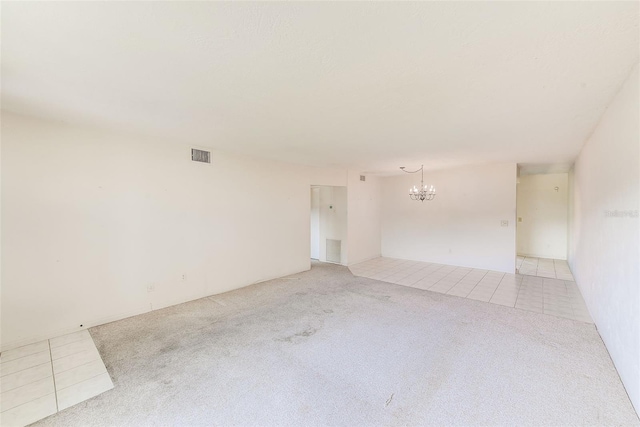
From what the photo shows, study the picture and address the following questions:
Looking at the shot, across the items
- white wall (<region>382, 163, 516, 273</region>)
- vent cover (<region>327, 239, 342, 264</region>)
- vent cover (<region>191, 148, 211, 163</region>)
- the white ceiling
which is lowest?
vent cover (<region>327, 239, 342, 264</region>)

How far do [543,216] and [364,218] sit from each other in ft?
16.8

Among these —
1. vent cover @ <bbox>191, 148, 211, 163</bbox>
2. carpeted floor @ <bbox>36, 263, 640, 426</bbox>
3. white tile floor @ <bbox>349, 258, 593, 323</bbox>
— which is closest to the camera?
carpeted floor @ <bbox>36, 263, 640, 426</bbox>

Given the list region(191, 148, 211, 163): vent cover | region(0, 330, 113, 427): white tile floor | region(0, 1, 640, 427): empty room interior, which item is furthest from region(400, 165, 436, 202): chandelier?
region(0, 330, 113, 427): white tile floor

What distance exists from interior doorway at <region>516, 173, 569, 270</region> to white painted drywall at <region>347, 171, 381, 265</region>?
12.2ft

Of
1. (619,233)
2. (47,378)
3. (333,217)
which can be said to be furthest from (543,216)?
(47,378)

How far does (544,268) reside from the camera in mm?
6004

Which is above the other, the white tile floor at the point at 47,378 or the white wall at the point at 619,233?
the white wall at the point at 619,233

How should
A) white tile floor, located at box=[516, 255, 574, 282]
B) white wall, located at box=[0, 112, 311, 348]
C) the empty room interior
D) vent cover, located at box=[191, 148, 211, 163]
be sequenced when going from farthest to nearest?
white tile floor, located at box=[516, 255, 574, 282] → vent cover, located at box=[191, 148, 211, 163] → white wall, located at box=[0, 112, 311, 348] → the empty room interior

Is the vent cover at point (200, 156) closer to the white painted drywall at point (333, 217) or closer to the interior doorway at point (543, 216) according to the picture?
the white painted drywall at point (333, 217)

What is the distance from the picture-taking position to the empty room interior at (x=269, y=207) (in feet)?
4.81

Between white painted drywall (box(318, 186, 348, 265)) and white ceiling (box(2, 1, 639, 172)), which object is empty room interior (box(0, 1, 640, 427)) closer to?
white ceiling (box(2, 1, 639, 172))

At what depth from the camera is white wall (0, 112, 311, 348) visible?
2.65 meters

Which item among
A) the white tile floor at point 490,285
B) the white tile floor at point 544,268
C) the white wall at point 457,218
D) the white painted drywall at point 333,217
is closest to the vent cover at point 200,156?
the white painted drywall at point 333,217

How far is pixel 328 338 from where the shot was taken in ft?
9.12
